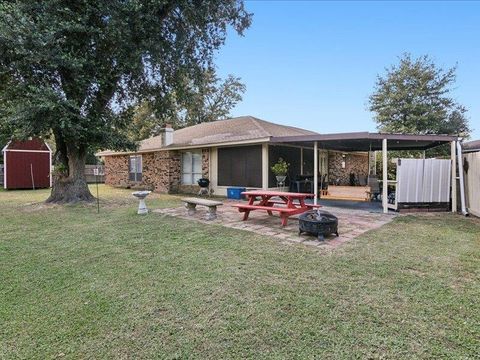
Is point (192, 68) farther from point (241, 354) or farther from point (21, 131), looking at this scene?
point (241, 354)

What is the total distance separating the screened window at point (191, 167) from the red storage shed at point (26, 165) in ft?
29.7

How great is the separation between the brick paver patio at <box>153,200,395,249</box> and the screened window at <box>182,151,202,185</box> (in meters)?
4.98

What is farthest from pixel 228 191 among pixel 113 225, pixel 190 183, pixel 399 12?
pixel 399 12

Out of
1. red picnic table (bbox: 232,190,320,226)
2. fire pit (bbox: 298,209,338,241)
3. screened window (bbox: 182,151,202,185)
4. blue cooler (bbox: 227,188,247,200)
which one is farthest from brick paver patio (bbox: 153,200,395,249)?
screened window (bbox: 182,151,202,185)

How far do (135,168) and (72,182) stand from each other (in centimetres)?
718

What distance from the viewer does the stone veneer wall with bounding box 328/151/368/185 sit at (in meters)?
16.2

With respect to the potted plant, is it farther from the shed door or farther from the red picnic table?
the shed door

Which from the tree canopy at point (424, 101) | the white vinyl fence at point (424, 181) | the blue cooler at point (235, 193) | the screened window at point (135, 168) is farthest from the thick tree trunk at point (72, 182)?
the tree canopy at point (424, 101)

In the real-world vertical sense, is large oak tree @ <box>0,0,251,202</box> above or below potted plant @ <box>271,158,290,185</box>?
above

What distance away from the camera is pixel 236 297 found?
3.14 meters

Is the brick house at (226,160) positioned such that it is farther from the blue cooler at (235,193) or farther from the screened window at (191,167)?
the blue cooler at (235,193)

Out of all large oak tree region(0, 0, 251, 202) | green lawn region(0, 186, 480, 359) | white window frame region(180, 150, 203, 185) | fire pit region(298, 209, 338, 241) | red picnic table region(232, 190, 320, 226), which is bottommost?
green lawn region(0, 186, 480, 359)

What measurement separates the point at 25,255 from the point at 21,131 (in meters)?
5.78

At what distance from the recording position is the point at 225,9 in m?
11.8
